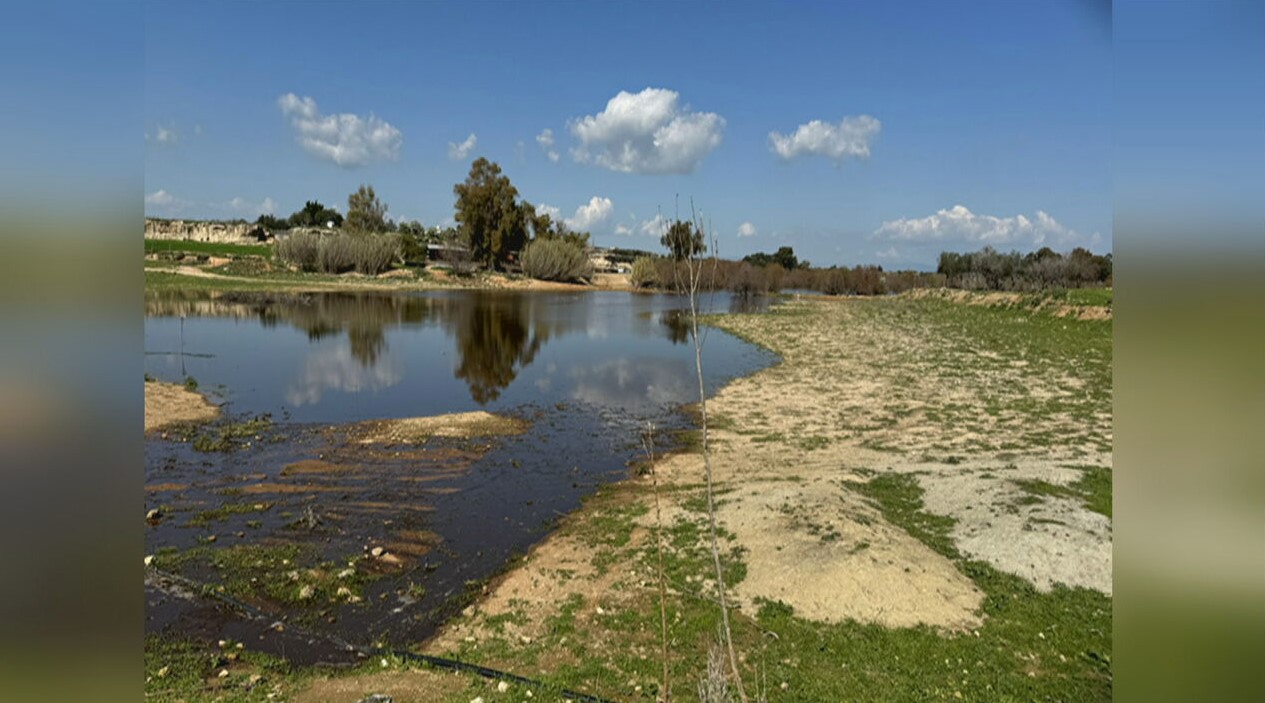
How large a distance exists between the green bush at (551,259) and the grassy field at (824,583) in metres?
71.4

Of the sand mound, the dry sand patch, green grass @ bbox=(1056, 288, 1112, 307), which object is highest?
green grass @ bbox=(1056, 288, 1112, 307)

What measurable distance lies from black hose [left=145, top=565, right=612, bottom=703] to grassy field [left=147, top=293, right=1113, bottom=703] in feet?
0.54

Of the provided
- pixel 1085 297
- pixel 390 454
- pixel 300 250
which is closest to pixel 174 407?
pixel 390 454

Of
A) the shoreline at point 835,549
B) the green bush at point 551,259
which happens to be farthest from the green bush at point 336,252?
the shoreline at point 835,549

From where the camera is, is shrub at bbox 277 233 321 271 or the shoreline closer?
the shoreline

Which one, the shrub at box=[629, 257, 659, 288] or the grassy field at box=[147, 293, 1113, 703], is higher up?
the shrub at box=[629, 257, 659, 288]

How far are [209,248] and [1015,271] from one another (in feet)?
306

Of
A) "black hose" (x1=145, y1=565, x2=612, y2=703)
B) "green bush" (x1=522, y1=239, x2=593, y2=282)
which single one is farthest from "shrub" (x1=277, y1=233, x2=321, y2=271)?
"black hose" (x1=145, y1=565, x2=612, y2=703)

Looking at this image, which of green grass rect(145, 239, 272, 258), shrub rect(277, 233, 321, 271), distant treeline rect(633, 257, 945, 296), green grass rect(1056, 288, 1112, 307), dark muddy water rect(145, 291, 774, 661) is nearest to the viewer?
dark muddy water rect(145, 291, 774, 661)

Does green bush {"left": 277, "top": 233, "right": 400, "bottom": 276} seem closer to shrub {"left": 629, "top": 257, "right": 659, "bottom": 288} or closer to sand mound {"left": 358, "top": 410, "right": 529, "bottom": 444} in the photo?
shrub {"left": 629, "top": 257, "right": 659, "bottom": 288}

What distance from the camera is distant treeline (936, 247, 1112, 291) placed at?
49.8m

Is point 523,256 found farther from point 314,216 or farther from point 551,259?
point 314,216
